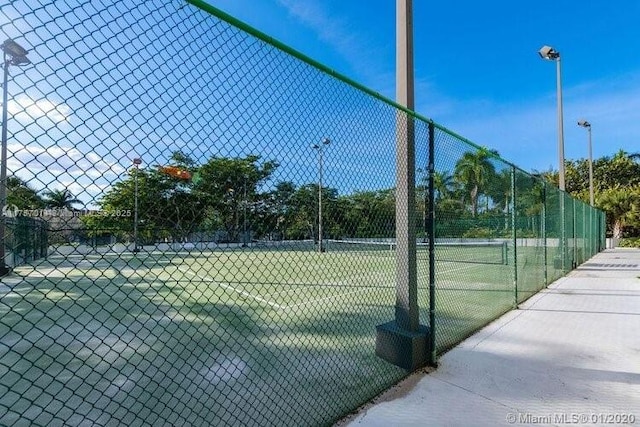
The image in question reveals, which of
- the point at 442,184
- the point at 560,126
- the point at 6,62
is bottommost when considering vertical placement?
the point at 442,184

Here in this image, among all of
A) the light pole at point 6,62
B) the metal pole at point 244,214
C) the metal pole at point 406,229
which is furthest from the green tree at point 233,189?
the metal pole at point 406,229

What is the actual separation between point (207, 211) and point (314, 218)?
993mm

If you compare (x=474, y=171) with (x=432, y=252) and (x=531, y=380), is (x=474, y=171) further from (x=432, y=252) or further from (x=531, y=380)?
(x=531, y=380)

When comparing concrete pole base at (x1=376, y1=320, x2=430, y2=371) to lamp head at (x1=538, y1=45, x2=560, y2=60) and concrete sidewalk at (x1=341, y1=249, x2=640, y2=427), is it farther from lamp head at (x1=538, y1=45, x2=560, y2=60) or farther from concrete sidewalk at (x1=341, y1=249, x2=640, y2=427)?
lamp head at (x1=538, y1=45, x2=560, y2=60)

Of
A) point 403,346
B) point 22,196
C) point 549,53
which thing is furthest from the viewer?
point 549,53

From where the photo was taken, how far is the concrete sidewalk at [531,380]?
2.67 m

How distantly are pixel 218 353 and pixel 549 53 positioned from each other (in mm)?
12420

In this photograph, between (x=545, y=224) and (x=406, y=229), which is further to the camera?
(x=545, y=224)

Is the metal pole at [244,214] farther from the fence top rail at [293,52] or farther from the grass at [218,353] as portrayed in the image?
the fence top rail at [293,52]

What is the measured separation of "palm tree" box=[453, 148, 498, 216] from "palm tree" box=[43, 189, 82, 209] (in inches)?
151

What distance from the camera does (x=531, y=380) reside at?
3270mm

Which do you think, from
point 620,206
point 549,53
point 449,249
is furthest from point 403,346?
point 620,206

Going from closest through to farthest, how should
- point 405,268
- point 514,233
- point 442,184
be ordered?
1. point 405,268
2. point 442,184
3. point 514,233

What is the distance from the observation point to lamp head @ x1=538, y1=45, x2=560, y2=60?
11.4 metres
